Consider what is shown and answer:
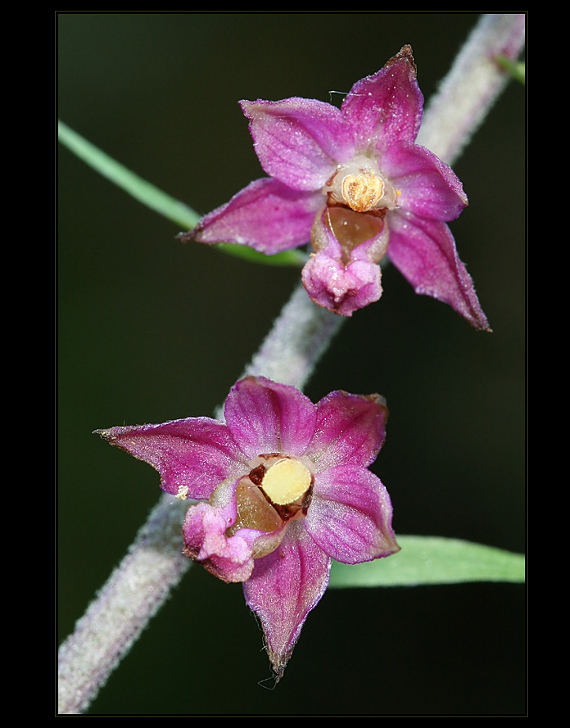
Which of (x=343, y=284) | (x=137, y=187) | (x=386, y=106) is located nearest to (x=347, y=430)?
(x=343, y=284)

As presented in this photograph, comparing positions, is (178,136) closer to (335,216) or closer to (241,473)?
(335,216)

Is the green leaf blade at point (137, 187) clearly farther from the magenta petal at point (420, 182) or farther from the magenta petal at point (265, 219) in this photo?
the magenta petal at point (420, 182)

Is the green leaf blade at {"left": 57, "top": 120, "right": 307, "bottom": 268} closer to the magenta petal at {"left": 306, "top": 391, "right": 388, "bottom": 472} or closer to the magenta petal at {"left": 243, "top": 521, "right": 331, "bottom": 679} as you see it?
the magenta petal at {"left": 306, "top": 391, "right": 388, "bottom": 472}

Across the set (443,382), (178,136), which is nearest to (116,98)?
(178,136)

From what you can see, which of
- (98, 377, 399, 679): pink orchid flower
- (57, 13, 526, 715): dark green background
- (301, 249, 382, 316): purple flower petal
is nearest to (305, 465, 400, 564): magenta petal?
(98, 377, 399, 679): pink orchid flower

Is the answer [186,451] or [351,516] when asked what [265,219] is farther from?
[351,516]
